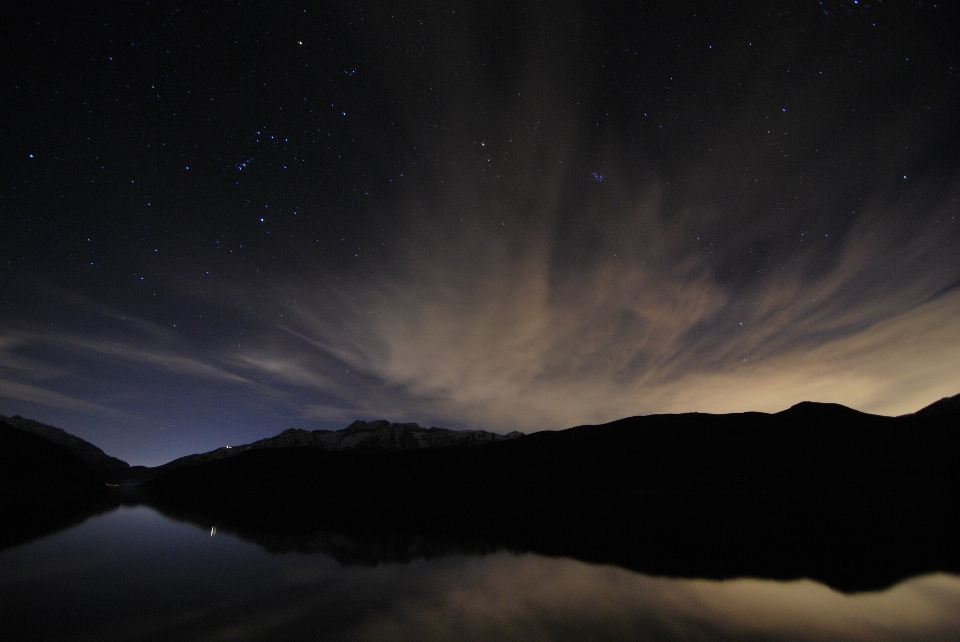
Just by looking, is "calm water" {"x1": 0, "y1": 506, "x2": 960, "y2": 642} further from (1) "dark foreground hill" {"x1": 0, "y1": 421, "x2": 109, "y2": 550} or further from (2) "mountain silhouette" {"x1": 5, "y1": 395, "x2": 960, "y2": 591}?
(1) "dark foreground hill" {"x1": 0, "y1": 421, "x2": 109, "y2": 550}

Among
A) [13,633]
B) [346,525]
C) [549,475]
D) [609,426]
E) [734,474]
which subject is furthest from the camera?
[609,426]

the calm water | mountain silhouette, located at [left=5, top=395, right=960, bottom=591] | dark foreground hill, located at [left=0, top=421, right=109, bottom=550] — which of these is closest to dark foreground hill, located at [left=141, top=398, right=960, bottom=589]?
mountain silhouette, located at [left=5, top=395, right=960, bottom=591]

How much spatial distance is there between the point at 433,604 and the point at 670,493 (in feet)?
313

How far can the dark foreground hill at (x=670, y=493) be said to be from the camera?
25156 mm

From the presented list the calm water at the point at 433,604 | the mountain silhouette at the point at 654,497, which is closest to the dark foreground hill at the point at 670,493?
the mountain silhouette at the point at 654,497

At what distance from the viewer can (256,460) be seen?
179 m

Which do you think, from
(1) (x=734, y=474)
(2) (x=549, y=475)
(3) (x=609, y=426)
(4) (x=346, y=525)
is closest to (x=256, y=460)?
(2) (x=549, y=475)

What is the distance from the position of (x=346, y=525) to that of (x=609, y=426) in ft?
385

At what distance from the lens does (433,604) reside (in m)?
15.0

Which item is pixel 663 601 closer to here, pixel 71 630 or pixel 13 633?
pixel 71 630

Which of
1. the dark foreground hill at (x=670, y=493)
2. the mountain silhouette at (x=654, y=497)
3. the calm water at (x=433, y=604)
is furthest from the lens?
the dark foreground hill at (x=670, y=493)

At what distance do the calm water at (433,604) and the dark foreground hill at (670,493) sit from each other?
3171 mm

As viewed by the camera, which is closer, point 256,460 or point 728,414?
point 728,414

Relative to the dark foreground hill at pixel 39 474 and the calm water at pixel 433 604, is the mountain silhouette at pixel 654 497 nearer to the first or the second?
the calm water at pixel 433 604
